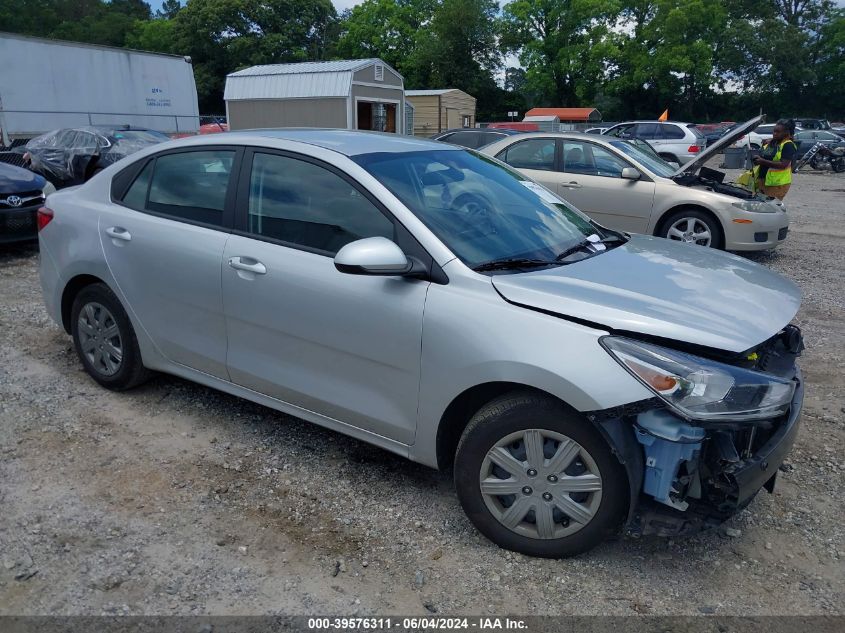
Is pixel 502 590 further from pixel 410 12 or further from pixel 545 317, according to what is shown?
pixel 410 12

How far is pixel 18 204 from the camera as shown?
321 inches

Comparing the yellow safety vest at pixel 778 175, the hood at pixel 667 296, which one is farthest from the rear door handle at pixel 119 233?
the yellow safety vest at pixel 778 175

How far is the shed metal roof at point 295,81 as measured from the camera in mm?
23344

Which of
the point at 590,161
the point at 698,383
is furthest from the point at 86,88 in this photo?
the point at 698,383

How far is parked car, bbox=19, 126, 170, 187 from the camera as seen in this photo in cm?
1304

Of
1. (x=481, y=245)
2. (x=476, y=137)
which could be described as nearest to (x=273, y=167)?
(x=481, y=245)

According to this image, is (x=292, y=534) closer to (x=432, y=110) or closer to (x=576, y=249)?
(x=576, y=249)

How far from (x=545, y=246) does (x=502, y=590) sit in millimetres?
1565

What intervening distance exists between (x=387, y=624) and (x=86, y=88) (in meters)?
21.5

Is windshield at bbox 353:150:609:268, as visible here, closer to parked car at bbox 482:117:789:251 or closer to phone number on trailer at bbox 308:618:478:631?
phone number on trailer at bbox 308:618:478:631

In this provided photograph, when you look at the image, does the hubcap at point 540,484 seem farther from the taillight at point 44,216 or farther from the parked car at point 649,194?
the parked car at point 649,194

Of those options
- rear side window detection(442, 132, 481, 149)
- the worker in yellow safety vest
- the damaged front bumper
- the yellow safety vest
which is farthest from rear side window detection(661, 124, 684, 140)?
the damaged front bumper

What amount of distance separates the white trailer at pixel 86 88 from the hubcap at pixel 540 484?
1860 cm

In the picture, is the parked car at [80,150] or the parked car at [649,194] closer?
the parked car at [649,194]
